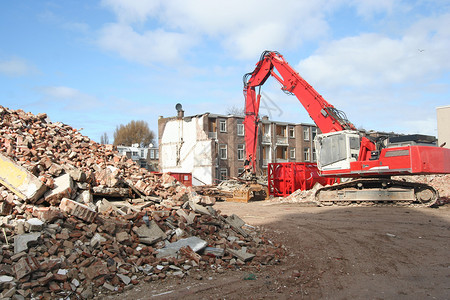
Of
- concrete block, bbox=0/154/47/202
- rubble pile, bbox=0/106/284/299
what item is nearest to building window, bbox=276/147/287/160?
rubble pile, bbox=0/106/284/299

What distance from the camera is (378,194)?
16.3 metres

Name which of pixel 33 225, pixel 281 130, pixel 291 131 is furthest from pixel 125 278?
pixel 291 131

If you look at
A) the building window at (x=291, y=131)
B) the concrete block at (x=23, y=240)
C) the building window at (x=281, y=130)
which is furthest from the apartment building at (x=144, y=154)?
the concrete block at (x=23, y=240)

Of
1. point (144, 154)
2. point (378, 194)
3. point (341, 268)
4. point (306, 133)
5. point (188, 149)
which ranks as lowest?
point (341, 268)

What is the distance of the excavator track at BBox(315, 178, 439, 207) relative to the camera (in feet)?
51.3

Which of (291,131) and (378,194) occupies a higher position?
(291,131)

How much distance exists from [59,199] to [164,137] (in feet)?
134

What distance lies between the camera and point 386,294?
19.6 feet

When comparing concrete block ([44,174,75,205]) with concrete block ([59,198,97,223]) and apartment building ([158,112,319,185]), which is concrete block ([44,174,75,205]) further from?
apartment building ([158,112,319,185])

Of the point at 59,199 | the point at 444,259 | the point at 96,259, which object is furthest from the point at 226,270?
the point at 444,259

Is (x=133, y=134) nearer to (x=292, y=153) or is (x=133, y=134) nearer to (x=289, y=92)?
(x=292, y=153)

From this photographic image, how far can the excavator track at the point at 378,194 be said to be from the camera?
51.3 feet

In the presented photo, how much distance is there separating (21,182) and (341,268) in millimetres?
6608

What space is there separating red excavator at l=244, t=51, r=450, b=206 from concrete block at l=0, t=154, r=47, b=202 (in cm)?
1214
